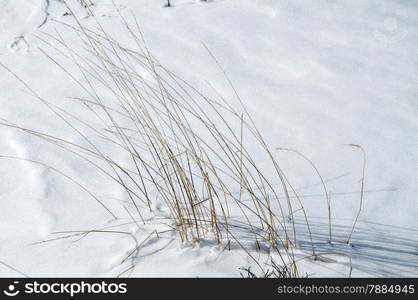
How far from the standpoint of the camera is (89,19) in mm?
2725

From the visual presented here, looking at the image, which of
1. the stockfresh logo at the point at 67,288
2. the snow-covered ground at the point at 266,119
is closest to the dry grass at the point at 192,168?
the snow-covered ground at the point at 266,119

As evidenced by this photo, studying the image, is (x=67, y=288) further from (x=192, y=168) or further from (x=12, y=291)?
(x=192, y=168)

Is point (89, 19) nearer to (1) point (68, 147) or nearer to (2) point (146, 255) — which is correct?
(1) point (68, 147)

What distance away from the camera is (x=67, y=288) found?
125cm

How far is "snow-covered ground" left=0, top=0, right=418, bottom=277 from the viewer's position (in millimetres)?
1333

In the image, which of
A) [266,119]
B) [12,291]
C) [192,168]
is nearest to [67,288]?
[12,291]

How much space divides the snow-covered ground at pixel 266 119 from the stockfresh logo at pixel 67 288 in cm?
4

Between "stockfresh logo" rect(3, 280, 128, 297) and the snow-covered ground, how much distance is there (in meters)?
0.04

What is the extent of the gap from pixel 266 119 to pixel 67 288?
3.48ft

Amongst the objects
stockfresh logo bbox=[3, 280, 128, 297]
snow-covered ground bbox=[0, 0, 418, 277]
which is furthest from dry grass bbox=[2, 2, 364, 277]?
stockfresh logo bbox=[3, 280, 128, 297]

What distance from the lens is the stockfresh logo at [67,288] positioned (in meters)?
1.23

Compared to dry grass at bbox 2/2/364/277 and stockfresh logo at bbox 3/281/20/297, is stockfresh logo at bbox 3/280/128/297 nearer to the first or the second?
stockfresh logo at bbox 3/281/20/297

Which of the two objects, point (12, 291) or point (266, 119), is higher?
point (266, 119)

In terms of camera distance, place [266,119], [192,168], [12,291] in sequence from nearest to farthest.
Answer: [12,291] < [192,168] < [266,119]
